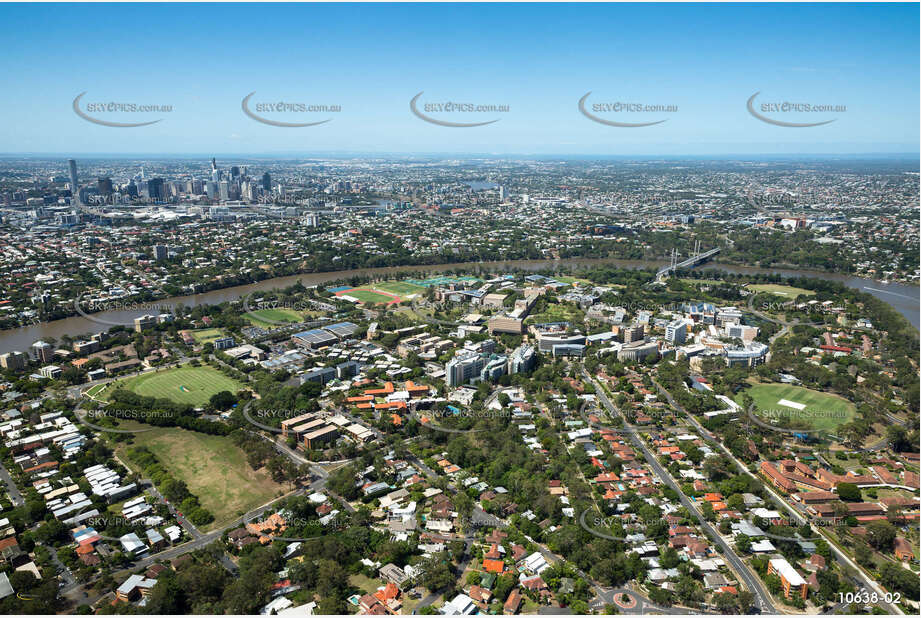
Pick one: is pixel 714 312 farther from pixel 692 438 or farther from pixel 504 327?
pixel 692 438

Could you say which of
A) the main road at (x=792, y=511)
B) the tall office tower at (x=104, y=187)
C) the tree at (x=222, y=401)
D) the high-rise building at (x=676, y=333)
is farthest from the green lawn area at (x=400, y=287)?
the tall office tower at (x=104, y=187)

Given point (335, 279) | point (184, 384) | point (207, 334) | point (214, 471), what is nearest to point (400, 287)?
point (335, 279)

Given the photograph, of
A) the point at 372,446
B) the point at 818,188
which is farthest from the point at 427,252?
the point at 818,188

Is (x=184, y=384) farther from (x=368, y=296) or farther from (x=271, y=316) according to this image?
(x=368, y=296)

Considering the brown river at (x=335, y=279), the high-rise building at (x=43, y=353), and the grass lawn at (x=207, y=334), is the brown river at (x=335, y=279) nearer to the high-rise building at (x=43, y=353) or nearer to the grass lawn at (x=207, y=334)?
the high-rise building at (x=43, y=353)

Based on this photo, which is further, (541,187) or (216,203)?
(541,187)

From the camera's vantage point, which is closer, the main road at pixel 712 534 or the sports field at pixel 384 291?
the main road at pixel 712 534
